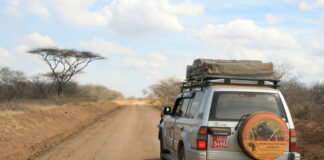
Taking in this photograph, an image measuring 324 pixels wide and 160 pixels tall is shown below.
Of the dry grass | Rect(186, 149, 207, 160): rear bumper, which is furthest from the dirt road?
Rect(186, 149, 207, 160): rear bumper

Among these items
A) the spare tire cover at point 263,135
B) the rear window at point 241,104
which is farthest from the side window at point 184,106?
the spare tire cover at point 263,135

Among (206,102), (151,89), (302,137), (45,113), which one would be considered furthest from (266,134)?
(151,89)

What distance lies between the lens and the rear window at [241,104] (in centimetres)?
664

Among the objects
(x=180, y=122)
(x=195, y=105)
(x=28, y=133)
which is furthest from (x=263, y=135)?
(x=28, y=133)

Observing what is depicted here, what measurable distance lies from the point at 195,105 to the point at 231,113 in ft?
2.99

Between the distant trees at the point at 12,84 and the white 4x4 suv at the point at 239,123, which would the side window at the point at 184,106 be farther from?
the distant trees at the point at 12,84

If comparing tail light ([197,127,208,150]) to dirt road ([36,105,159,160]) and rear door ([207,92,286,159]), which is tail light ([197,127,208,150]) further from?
dirt road ([36,105,159,160])

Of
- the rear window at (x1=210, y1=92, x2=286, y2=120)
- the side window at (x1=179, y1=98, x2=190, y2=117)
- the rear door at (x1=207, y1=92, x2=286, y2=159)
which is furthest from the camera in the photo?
the side window at (x1=179, y1=98, x2=190, y2=117)

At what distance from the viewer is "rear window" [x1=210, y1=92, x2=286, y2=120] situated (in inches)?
261

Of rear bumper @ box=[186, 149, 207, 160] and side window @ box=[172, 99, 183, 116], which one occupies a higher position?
side window @ box=[172, 99, 183, 116]

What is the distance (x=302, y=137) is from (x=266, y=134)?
27.9 ft

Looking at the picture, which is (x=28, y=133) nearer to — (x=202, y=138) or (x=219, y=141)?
(x=202, y=138)

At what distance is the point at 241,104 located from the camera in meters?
6.78

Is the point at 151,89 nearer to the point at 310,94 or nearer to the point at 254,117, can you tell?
the point at 310,94
